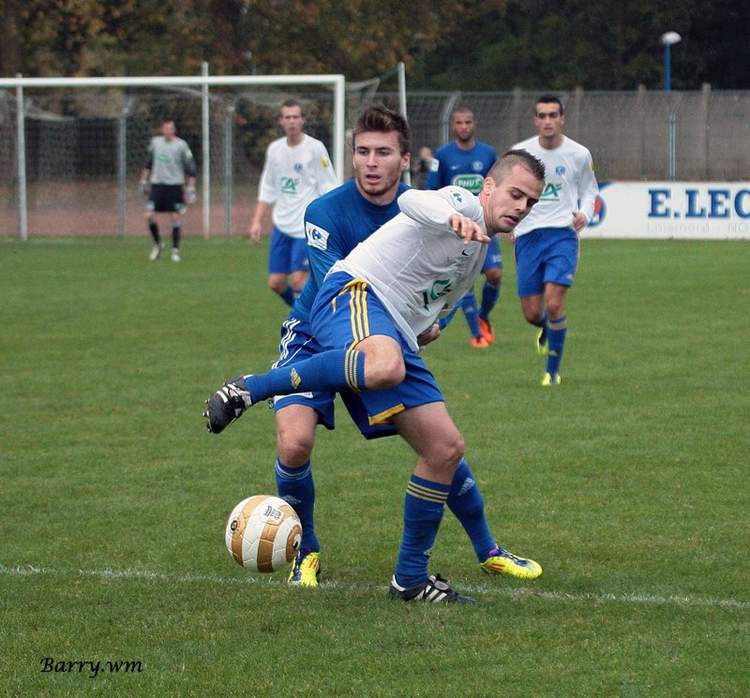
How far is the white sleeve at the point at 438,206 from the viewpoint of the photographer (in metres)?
4.86

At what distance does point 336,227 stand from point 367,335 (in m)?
0.76

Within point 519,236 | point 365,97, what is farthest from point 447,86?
point 519,236

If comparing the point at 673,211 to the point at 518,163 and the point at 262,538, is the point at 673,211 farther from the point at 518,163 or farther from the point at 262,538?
the point at 262,538

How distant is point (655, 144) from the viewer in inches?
1097

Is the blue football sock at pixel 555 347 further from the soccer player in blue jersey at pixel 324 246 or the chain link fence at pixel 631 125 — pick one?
the chain link fence at pixel 631 125

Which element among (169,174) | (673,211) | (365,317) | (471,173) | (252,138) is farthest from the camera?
(252,138)

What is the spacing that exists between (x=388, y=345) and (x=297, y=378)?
0.39 metres

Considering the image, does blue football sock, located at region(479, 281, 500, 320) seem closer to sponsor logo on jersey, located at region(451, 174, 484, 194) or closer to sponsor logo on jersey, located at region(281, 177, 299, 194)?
sponsor logo on jersey, located at region(451, 174, 484, 194)

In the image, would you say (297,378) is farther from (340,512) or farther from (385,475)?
(385,475)

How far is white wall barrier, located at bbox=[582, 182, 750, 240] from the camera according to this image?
25.1 m

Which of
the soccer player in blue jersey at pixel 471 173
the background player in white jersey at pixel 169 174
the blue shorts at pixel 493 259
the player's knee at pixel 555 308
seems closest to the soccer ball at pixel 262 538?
the player's knee at pixel 555 308

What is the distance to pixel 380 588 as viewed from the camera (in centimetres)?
532

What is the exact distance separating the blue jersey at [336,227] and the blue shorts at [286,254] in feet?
25.1

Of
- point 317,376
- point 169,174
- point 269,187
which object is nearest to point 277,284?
point 269,187
